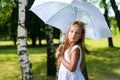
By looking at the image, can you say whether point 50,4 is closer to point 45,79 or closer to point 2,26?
point 45,79

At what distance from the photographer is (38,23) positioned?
46.4m

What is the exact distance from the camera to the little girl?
6.04m

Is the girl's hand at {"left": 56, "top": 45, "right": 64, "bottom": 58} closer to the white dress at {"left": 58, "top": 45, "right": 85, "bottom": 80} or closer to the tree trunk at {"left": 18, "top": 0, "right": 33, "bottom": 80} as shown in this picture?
the white dress at {"left": 58, "top": 45, "right": 85, "bottom": 80}

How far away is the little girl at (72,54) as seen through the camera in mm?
6035

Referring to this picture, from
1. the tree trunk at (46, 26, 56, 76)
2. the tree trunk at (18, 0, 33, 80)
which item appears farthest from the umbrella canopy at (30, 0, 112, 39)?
the tree trunk at (46, 26, 56, 76)

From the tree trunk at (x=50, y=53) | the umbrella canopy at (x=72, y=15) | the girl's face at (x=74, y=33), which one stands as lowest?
the tree trunk at (x=50, y=53)

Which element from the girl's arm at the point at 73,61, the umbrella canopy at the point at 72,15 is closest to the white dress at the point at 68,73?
the girl's arm at the point at 73,61

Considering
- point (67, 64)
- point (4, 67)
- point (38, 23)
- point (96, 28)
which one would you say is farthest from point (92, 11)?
point (38, 23)

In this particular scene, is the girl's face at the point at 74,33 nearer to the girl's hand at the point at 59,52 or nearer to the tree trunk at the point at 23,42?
the girl's hand at the point at 59,52

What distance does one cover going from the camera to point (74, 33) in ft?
20.1

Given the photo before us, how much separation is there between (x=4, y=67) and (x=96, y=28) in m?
14.4

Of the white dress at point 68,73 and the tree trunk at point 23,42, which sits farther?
the tree trunk at point 23,42

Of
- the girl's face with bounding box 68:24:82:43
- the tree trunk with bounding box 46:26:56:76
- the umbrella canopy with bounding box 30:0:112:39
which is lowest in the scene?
the tree trunk with bounding box 46:26:56:76

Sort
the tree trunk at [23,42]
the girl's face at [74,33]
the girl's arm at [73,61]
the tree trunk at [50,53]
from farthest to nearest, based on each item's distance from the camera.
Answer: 1. the tree trunk at [50,53]
2. the tree trunk at [23,42]
3. the girl's face at [74,33]
4. the girl's arm at [73,61]
